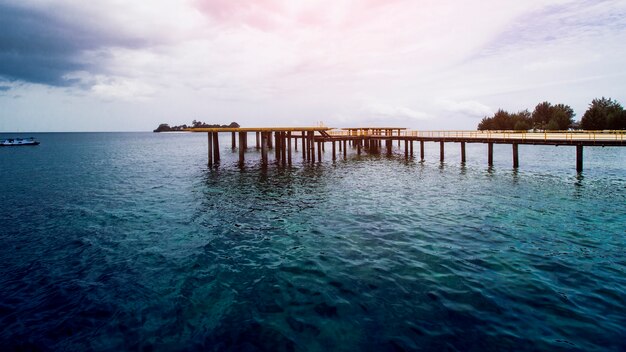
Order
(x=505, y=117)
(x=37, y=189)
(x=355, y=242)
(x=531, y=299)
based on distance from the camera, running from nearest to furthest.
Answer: (x=531, y=299), (x=355, y=242), (x=37, y=189), (x=505, y=117)

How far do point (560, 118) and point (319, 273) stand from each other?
10292 centimetres

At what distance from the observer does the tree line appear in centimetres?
7288

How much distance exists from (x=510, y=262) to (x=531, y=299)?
266 cm

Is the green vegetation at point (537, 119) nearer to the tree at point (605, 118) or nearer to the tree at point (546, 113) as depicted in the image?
the tree at point (546, 113)

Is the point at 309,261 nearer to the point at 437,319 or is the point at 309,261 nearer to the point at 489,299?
the point at 437,319

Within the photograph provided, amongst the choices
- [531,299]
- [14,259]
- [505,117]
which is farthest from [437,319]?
[505,117]

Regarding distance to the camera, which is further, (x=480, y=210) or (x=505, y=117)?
(x=505, y=117)

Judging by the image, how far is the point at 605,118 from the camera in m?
73.8

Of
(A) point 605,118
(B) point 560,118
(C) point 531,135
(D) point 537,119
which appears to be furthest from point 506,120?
(C) point 531,135

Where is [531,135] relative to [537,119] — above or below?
below

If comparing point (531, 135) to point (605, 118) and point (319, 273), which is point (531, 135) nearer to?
point (319, 273)

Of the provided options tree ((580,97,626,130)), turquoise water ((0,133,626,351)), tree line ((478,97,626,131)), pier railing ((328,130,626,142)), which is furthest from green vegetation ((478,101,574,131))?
turquoise water ((0,133,626,351))

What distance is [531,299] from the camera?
9.70 metres

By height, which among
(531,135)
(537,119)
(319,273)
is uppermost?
(537,119)
